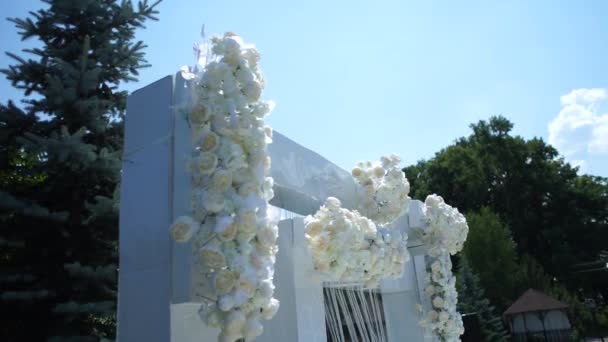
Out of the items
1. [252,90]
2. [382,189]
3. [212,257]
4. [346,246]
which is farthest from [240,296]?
[382,189]

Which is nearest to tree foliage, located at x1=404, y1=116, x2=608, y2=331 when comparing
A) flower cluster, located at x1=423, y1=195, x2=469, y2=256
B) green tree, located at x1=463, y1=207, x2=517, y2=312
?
green tree, located at x1=463, y1=207, x2=517, y2=312

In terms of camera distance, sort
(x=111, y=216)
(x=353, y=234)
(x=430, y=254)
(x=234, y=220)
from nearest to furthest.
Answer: (x=234, y=220) → (x=353, y=234) → (x=111, y=216) → (x=430, y=254)

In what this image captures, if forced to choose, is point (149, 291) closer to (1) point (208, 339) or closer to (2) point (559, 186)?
(1) point (208, 339)

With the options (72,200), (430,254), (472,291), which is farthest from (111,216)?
(472,291)

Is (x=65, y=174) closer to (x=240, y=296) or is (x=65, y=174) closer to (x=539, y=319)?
(x=240, y=296)

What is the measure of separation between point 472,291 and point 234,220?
1486 centimetres

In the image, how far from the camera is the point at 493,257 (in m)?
20.8

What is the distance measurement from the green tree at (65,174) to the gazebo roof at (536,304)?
12249 mm

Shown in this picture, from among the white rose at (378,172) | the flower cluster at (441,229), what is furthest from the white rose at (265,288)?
the flower cluster at (441,229)

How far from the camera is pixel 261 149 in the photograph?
8.03ft

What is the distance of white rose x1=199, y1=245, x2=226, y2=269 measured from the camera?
2070 millimetres

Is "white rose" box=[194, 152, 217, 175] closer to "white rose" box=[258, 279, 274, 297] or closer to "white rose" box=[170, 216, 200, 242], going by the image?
"white rose" box=[170, 216, 200, 242]

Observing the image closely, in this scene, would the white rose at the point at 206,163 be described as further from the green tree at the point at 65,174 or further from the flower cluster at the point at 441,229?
the flower cluster at the point at 441,229

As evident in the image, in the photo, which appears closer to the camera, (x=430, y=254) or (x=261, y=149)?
(x=261, y=149)
